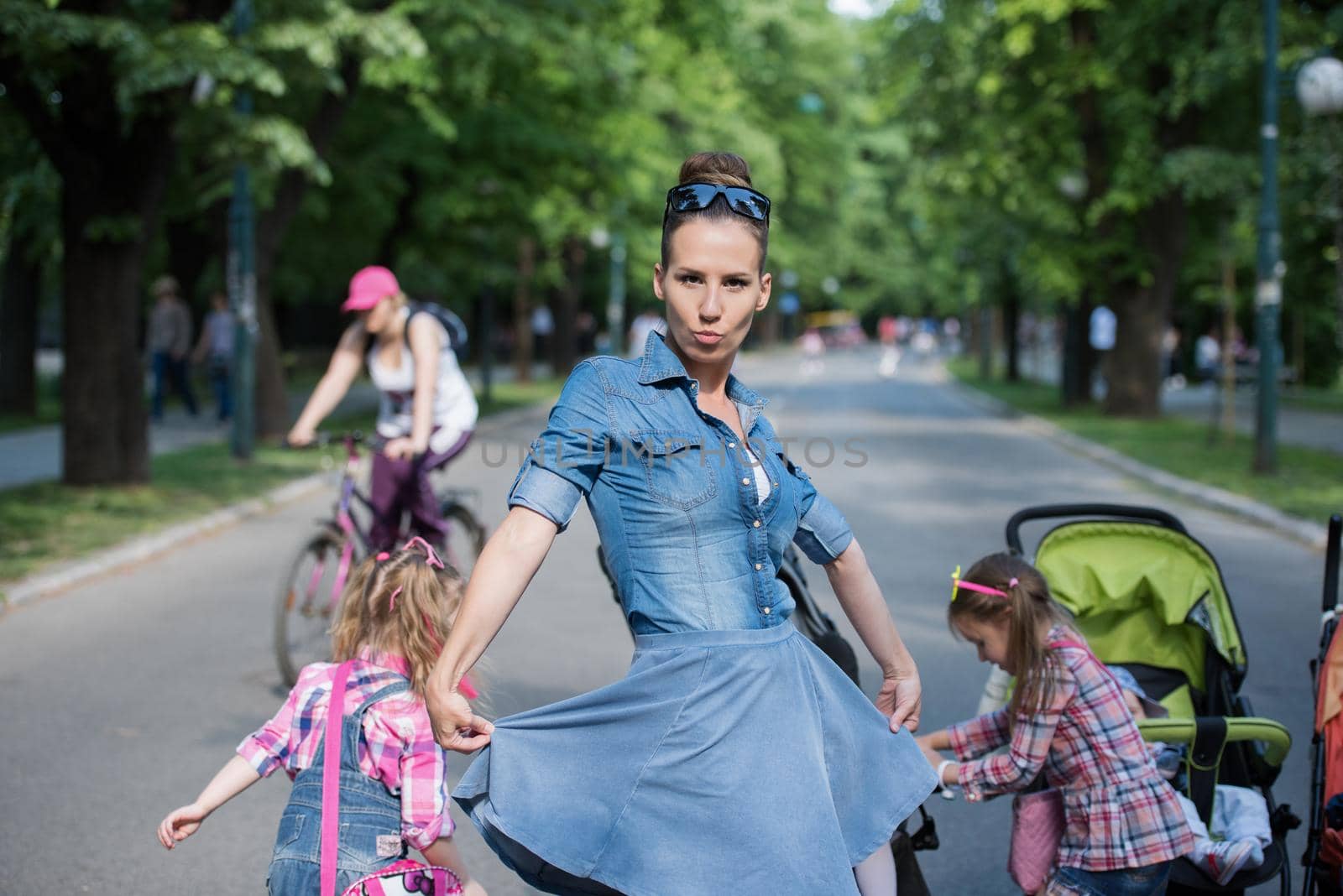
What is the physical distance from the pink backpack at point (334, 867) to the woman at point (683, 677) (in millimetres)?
632

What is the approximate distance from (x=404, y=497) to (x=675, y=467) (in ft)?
15.3

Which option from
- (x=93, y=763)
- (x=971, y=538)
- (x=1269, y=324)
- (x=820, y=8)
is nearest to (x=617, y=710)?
(x=93, y=763)

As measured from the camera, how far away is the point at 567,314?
3778cm

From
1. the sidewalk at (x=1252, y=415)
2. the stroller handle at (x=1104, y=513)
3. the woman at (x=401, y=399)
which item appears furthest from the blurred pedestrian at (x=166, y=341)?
the stroller handle at (x=1104, y=513)

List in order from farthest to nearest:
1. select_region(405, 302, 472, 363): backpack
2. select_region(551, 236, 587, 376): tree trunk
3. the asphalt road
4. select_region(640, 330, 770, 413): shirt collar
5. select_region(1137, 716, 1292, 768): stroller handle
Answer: select_region(551, 236, 587, 376): tree trunk < select_region(405, 302, 472, 363): backpack < the asphalt road < select_region(1137, 716, 1292, 768): stroller handle < select_region(640, 330, 770, 413): shirt collar

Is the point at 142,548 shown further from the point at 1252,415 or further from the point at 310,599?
the point at 1252,415

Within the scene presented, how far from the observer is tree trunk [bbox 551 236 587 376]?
37688 millimetres

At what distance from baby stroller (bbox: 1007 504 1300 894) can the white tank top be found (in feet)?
10.2

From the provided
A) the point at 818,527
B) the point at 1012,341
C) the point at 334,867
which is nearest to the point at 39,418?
the point at 334,867

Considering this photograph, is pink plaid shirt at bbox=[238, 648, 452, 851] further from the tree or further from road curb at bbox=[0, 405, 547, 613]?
the tree

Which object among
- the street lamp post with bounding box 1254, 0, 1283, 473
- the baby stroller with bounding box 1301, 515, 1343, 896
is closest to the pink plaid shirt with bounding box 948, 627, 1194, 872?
the baby stroller with bounding box 1301, 515, 1343, 896

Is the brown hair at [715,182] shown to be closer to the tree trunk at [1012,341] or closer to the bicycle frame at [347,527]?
the bicycle frame at [347,527]

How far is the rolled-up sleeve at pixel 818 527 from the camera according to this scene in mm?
2756

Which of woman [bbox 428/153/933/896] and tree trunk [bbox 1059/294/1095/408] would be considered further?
tree trunk [bbox 1059/294/1095/408]
